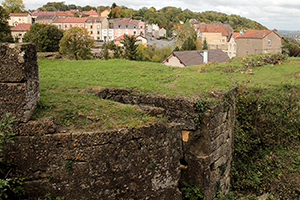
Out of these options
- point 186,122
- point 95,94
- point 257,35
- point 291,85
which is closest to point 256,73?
point 291,85

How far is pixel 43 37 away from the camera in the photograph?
3962 centimetres

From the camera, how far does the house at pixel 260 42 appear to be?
32.8 m

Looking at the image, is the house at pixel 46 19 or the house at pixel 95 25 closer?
the house at pixel 95 25

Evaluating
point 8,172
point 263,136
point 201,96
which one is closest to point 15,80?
point 8,172

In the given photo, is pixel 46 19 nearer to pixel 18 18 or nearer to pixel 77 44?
pixel 18 18

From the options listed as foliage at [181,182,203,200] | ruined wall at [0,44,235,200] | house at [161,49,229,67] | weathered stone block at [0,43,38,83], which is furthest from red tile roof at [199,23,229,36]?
weathered stone block at [0,43,38,83]

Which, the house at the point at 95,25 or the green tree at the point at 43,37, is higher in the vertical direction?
the house at the point at 95,25

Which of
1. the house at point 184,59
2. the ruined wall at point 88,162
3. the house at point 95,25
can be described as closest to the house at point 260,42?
the house at point 184,59

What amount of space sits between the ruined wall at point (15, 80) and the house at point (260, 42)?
107 feet

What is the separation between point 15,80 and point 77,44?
28.9m

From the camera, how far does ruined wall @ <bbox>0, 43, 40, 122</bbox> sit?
16.7ft

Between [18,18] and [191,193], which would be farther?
[18,18]

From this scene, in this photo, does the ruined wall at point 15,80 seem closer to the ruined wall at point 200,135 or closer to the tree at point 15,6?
the ruined wall at point 200,135

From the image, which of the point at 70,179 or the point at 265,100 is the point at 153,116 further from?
the point at 265,100
